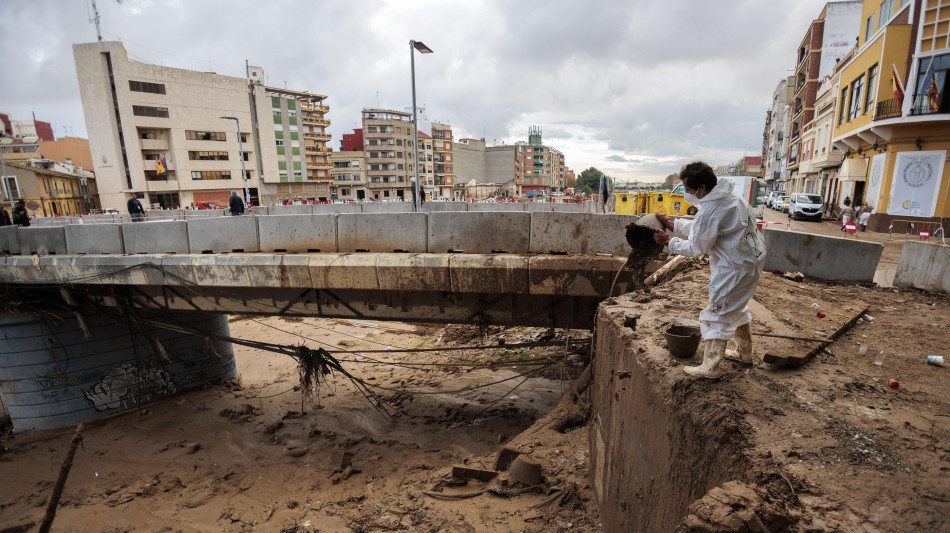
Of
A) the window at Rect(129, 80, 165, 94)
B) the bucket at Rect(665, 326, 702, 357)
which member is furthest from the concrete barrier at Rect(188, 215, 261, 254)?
the window at Rect(129, 80, 165, 94)

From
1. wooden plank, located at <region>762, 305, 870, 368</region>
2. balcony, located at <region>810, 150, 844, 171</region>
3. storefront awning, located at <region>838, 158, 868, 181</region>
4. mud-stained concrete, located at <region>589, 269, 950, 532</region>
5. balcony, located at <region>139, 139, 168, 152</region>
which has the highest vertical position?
balcony, located at <region>139, 139, 168, 152</region>

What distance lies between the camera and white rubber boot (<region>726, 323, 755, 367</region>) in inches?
126

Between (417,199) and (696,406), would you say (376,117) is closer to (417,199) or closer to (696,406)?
(417,199)

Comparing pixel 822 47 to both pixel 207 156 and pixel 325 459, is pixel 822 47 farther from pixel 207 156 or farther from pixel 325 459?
pixel 207 156

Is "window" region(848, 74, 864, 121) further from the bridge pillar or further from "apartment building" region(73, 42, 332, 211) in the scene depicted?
"apartment building" region(73, 42, 332, 211)

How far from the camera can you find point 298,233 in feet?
24.4

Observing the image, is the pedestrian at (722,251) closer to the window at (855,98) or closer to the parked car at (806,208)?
the parked car at (806,208)

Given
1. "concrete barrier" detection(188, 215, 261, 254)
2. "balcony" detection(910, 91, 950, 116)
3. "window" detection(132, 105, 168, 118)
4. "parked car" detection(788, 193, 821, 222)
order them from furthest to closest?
"window" detection(132, 105, 168, 118) → "parked car" detection(788, 193, 821, 222) → "balcony" detection(910, 91, 950, 116) → "concrete barrier" detection(188, 215, 261, 254)

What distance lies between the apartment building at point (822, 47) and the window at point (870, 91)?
20.0 m

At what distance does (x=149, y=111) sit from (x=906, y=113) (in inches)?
2083

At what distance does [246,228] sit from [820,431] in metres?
8.18

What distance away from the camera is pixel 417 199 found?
1491 cm

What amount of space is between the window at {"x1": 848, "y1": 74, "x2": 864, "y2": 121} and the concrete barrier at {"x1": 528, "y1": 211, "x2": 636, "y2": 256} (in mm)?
21694

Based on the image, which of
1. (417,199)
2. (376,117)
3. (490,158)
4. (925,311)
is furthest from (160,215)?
(490,158)
